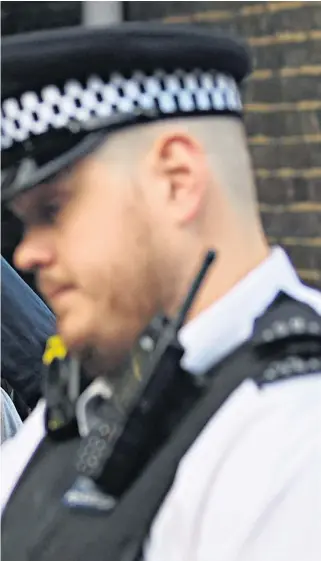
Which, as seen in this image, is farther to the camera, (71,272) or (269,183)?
(269,183)

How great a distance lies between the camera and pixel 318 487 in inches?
23.4

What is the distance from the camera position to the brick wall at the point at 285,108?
3.68ft

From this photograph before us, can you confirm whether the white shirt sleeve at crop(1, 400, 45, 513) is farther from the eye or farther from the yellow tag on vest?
the eye

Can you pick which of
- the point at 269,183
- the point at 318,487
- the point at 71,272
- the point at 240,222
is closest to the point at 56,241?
the point at 71,272

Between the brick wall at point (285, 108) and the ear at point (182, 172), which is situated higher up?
the ear at point (182, 172)

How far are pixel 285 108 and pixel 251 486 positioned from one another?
688mm

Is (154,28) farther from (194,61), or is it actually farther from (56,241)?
(56,241)

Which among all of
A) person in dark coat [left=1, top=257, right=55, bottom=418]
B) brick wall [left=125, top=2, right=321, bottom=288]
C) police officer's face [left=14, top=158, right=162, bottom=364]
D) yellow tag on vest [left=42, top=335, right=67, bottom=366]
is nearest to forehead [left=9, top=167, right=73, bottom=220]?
police officer's face [left=14, top=158, right=162, bottom=364]

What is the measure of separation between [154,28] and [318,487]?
33 cm

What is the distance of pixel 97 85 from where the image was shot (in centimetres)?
70

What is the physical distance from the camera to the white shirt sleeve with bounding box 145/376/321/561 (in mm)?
595

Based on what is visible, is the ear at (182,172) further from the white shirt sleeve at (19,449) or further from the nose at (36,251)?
the white shirt sleeve at (19,449)

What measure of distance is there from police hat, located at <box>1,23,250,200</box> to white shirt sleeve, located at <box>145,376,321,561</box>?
0.67ft

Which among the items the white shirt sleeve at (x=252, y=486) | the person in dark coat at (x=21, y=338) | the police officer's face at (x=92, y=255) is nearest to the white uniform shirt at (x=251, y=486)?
the white shirt sleeve at (x=252, y=486)
